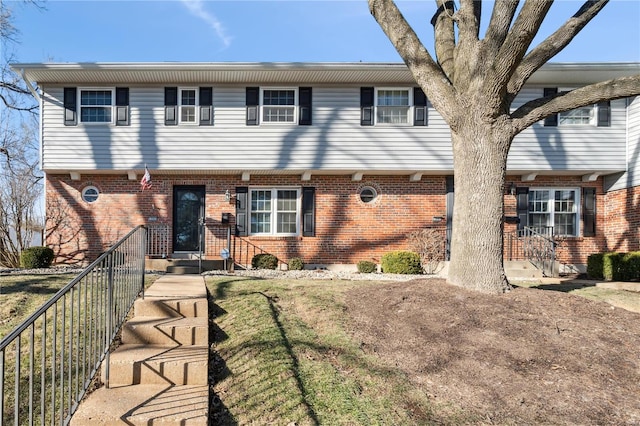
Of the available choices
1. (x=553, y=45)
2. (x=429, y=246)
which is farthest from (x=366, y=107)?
(x=553, y=45)

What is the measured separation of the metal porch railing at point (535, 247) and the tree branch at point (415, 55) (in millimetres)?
7003

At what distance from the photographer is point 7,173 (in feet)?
58.2

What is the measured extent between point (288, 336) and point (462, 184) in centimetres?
327

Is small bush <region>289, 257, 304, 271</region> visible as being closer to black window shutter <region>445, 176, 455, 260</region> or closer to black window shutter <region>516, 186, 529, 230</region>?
black window shutter <region>445, 176, 455, 260</region>

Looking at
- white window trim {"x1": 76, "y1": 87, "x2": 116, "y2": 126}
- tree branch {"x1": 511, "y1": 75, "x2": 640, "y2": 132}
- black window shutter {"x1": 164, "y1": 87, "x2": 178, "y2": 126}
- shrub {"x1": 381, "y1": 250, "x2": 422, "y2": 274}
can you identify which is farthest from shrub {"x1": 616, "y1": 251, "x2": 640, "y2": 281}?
white window trim {"x1": 76, "y1": 87, "x2": 116, "y2": 126}

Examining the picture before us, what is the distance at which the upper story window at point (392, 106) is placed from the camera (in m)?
11.9

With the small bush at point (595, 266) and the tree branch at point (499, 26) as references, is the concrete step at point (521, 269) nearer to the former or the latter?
the small bush at point (595, 266)

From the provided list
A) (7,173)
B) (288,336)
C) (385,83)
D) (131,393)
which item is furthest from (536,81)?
(7,173)

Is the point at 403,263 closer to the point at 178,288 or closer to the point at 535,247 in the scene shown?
the point at 535,247

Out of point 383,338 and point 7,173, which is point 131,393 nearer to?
point 383,338

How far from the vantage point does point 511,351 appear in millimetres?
4312

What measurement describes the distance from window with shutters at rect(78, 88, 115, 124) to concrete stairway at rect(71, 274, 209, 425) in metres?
8.14

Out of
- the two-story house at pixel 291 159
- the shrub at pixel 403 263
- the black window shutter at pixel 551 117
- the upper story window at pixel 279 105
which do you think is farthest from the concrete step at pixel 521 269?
the upper story window at pixel 279 105

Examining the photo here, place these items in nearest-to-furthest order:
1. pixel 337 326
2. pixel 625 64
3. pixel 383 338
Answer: pixel 383 338
pixel 337 326
pixel 625 64
